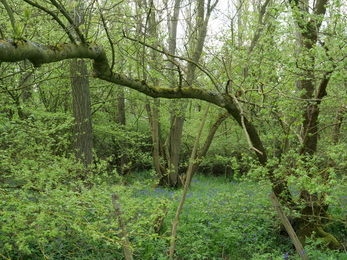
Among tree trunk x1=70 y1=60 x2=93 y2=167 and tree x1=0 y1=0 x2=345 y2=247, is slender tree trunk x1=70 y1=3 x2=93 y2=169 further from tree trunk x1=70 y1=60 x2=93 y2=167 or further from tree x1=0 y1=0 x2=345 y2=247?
tree x1=0 y1=0 x2=345 y2=247

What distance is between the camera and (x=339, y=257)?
5.26 meters

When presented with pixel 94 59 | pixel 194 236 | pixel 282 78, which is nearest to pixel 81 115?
pixel 194 236

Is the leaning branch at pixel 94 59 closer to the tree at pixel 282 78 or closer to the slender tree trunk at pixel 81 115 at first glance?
the tree at pixel 282 78

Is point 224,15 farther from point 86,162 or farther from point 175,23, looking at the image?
point 86,162

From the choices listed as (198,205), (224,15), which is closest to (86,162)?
(198,205)

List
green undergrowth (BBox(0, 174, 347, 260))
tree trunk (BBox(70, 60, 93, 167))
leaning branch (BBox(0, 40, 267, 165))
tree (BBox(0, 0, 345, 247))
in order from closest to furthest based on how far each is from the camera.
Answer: leaning branch (BBox(0, 40, 267, 165))
tree (BBox(0, 0, 345, 247))
green undergrowth (BBox(0, 174, 347, 260))
tree trunk (BBox(70, 60, 93, 167))

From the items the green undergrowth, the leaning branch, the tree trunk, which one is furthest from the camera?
the tree trunk

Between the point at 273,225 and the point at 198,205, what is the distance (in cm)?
162

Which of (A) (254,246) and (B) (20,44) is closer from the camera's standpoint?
(B) (20,44)

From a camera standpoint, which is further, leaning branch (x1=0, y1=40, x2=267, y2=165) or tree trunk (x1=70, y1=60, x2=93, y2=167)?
tree trunk (x1=70, y1=60, x2=93, y2=167)

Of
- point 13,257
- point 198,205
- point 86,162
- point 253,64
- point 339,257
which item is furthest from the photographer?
point 86,162

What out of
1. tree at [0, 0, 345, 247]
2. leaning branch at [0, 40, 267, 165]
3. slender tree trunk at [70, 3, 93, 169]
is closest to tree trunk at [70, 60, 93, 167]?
slender tree trunk at [70, 3, 93, 169]

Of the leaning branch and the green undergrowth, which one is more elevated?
the leaning branch

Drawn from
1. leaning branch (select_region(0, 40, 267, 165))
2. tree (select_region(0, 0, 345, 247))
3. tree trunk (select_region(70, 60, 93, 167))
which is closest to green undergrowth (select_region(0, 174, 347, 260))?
tree (select_region(0, 0, 345, 247))
